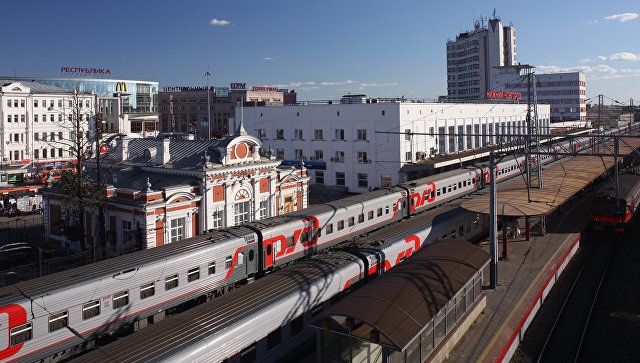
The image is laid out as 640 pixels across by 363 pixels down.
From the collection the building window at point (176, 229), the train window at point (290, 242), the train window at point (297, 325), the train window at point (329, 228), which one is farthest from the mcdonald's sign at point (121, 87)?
the train window at point (297, 325)

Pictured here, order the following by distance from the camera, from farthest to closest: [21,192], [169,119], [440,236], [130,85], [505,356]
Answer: [169,119] → [130,85] → [21,192] → [440,236] → [505,356]

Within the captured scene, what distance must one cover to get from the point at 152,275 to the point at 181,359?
24.2 feet

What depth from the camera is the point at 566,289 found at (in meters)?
25.0

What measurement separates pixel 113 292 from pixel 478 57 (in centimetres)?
14161

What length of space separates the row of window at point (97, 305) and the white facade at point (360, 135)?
30.9 metres

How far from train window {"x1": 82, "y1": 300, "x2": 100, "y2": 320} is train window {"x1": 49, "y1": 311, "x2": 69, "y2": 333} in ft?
1.93

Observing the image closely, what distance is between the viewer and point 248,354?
47.9ft

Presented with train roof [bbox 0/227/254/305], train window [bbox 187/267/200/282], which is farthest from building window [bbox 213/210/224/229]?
train window [bbox 187/267/200/282]

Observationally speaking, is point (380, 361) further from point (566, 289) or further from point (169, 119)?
point (169, 119)

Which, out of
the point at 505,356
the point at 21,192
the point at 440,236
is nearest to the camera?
the point at 505,356

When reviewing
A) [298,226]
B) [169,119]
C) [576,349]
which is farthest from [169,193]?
[169,119]

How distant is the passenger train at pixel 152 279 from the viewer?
15.3 metres

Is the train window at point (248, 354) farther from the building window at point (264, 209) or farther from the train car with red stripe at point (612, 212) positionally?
the train car with red stripe at point (612, 212)

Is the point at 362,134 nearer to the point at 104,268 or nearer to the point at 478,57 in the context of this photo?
the point at 104,268
